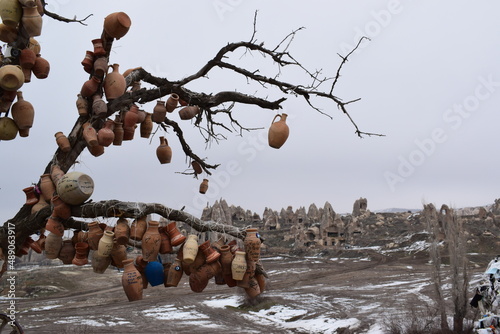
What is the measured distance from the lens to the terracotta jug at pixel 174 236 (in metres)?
2.74

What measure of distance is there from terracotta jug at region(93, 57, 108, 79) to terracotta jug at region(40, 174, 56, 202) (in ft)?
2.81

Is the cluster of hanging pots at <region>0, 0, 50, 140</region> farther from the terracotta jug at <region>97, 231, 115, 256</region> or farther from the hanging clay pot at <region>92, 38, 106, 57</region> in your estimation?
the terracotta jug at <region>97, 231, 115, 256</region>

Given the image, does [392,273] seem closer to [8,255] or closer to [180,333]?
[180,333]

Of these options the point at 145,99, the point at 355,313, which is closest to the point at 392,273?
the point at 355,313

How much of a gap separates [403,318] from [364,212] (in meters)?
37.9

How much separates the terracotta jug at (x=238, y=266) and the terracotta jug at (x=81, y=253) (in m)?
1.04

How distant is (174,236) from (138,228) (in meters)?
0.24

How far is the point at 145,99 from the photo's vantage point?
350 cm

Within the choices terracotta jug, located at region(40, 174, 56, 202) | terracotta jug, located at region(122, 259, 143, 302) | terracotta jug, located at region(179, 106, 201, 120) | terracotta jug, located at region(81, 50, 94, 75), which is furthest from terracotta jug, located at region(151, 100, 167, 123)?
terracotta jug, located at region(122, 259, 143, 302)

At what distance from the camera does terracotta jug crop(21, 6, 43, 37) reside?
9.12ft

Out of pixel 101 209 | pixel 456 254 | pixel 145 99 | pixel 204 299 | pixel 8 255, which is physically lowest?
pixel 204 299

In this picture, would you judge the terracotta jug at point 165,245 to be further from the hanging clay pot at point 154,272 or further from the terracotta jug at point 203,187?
the terracotta jug at point 203,187

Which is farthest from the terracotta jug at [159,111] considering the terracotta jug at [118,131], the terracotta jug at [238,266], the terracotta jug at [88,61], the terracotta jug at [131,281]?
the terracotta jug at [238,266]

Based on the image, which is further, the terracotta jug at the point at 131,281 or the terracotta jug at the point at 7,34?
the terracotta jug at the point at 7,34
